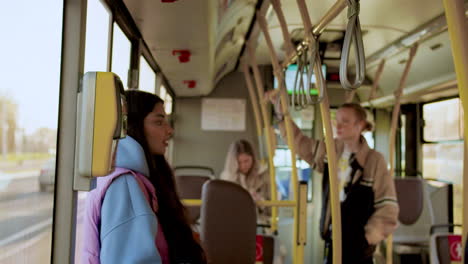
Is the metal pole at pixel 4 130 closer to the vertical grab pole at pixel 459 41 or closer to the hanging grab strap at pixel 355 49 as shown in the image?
the hanging grab strap at pixel 355 49

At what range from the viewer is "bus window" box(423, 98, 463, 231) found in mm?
4438

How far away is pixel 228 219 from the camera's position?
263 centimetres

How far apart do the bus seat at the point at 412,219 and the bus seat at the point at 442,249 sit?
0.79 meters

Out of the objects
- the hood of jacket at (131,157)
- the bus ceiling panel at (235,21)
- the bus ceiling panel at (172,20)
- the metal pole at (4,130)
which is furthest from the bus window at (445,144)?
the metal pole at (4,130)

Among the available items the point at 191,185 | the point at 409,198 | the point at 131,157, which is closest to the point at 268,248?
the point at 191,185

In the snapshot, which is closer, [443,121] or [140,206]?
[140,206]

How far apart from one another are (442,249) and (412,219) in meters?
0.94

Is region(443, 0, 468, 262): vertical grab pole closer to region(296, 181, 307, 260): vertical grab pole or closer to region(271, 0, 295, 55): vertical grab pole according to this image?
region(271, 0, 295, 55): vertical grab pole

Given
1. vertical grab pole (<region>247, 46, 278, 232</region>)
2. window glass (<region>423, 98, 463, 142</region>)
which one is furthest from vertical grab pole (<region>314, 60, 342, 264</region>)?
window glass (<region>423, 98, 463, 142</region>)

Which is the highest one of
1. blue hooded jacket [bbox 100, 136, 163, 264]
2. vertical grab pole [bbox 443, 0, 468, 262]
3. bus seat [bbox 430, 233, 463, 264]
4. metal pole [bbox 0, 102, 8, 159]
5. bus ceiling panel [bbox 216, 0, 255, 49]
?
bus ceiling panel [bbox 216, 0, 255, 49]

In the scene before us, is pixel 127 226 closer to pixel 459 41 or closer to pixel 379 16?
pixel 459 41

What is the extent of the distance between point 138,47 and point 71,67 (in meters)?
1.49

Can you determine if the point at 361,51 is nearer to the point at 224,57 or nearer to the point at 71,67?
the point at 71,67

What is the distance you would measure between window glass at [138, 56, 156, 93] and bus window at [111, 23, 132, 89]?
1.35 feet
